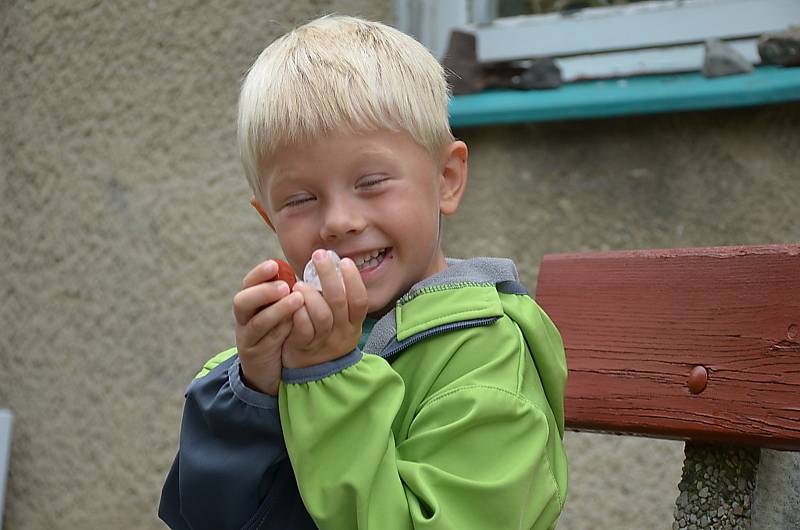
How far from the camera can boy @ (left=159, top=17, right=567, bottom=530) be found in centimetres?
121

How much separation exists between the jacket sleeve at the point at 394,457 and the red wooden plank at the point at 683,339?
1.02ft

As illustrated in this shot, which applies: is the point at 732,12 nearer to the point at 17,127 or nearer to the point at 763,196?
the point at 763,196

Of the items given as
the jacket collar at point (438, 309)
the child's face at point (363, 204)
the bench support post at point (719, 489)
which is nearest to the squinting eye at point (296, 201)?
the child's face at point (363, 204)

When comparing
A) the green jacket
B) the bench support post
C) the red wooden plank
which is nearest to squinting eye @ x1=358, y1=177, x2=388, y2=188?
the green jacket

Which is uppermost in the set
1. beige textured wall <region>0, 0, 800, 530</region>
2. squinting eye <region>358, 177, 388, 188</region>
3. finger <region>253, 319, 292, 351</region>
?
squinting eye <region>358, 177, 388, 188</region>

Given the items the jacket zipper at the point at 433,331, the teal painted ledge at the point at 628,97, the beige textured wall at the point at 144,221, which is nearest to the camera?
the jacket zipper at the point at 433,331

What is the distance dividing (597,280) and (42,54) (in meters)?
2.22

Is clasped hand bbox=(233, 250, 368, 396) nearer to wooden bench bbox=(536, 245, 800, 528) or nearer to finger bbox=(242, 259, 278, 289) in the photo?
finger bbox=(242, 259, 278, 289)

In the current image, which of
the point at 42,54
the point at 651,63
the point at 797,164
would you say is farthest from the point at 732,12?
the point at 42,54

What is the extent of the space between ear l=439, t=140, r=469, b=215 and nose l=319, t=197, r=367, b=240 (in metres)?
0.19

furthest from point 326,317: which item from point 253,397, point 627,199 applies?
point 627,199

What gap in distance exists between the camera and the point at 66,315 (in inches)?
129

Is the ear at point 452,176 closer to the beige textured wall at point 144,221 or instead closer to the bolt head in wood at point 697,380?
the bolt head in wood at point 697,380

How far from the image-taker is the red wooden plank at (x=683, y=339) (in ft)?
4.53
